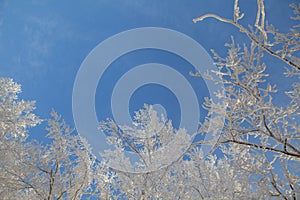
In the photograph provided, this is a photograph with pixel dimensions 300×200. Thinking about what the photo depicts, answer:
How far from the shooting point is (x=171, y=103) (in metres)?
8.20

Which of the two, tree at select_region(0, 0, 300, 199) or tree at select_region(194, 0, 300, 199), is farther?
tree at select_region(0, 0, 300, 199)

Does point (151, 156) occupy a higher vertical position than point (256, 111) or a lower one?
higher

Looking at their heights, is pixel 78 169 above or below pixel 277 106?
above

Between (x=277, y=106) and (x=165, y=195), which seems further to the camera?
(x=165, y=195)

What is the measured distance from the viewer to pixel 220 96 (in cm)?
321

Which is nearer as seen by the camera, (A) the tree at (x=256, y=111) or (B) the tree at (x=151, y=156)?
(A) the tree at (x=256, y=111)

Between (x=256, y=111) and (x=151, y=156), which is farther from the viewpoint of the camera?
(x=151, y=156)

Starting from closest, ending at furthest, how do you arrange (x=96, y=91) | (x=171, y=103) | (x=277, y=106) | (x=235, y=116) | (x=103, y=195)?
1. (x=277, y=106)
2. (x=235, y=116)
3. (x=103, y=195)
4. (x=171, y=103)
5. (x=96, y=91)

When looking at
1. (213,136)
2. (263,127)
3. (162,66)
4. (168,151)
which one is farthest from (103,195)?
(162,66)

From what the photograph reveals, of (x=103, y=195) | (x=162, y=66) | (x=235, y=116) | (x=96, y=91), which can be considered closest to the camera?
(x=235, y=116)

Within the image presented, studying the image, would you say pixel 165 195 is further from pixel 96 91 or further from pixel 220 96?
pixel 96 91

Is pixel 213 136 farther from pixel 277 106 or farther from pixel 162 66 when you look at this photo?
pixel 162 66

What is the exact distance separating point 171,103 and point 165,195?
9.91 feet

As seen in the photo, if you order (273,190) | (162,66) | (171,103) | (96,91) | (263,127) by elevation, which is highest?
(162,66)
